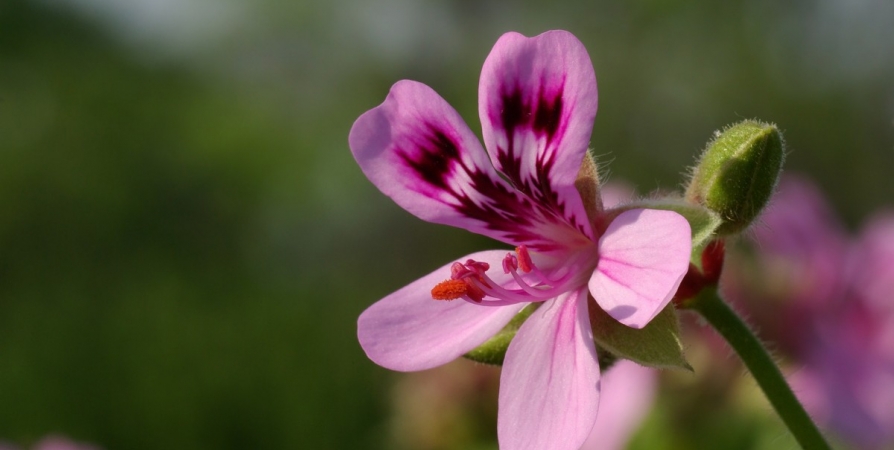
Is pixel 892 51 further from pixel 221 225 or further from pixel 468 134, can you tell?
pixel 468 134

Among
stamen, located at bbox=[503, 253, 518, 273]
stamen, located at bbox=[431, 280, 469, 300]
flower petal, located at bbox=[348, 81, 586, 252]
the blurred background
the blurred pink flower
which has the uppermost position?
flower petal, located at bbox=[348, 81, 586, 252]

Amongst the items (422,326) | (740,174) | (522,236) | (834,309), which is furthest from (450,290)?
(834,309)

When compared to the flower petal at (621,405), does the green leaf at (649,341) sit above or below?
above

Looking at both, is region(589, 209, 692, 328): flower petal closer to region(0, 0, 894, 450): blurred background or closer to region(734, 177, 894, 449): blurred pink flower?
region(734, 177, 894, 449): blurred pink flower

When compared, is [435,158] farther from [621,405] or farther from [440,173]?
[621,405]

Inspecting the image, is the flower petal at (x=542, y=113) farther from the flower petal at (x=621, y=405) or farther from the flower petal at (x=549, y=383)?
the flower petal at (x=621, y=405)

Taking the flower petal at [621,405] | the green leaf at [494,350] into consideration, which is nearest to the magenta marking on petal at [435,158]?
the green leaf at [494,350]

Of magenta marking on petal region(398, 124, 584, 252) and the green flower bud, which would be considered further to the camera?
magenta marking on petal region(398, 124, 584, 252)

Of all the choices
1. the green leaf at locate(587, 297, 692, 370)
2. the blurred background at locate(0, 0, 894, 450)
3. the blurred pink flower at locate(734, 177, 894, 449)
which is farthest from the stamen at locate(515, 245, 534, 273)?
the blurred background at locate(0, 0, 894, 450)
